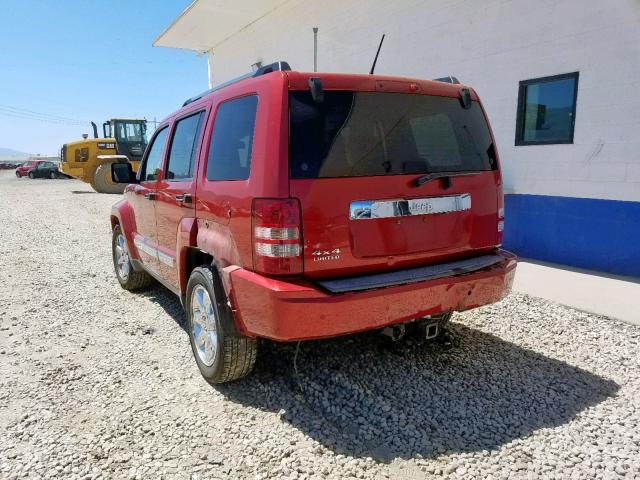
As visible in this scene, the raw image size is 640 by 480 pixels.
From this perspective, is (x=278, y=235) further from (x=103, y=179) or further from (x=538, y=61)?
(x=103, y=179)

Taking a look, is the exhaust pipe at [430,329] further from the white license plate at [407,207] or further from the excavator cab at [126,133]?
the excavator cab at [126,133]

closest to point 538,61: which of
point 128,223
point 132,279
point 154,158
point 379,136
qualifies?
point 379,136

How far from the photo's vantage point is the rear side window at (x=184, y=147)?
347 centimetres

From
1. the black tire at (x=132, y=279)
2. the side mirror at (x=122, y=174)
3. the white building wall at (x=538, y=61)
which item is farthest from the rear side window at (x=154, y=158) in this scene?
the white building wall at (x=538, y=61)

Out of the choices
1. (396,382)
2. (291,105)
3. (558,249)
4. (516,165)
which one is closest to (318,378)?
(396,382)

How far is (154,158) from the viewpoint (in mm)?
4496

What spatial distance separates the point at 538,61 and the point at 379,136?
16.5 feet

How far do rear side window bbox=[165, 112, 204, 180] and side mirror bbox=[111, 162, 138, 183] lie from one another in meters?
1.07

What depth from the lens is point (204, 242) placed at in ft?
10.1

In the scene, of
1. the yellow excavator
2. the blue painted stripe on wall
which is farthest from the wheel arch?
the yellow excavator

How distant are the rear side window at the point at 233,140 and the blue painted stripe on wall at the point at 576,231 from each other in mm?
5165

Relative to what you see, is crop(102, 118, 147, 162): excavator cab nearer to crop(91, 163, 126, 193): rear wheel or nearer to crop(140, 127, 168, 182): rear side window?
crop(91, 163, 126, 193): rear wheel

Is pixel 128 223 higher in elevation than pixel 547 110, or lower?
lower

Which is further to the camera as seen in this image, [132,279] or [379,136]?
[132,279]
